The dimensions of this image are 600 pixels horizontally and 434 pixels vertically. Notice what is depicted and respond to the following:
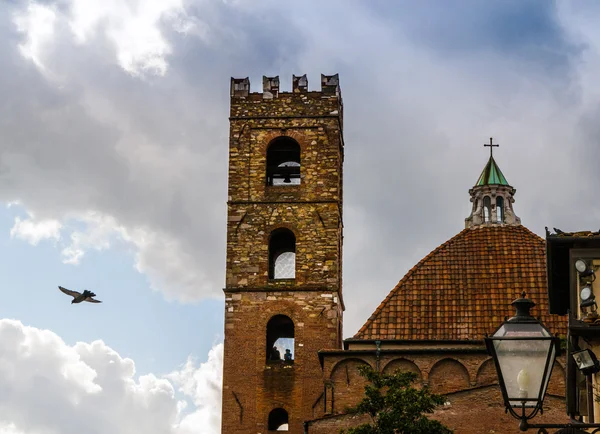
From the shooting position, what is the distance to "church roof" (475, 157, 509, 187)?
128 ft

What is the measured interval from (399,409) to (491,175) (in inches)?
658

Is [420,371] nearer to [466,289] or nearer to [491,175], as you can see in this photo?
[466,289]

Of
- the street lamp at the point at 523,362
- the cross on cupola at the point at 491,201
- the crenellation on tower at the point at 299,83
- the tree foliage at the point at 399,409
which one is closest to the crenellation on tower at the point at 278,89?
the crenellation on tower at the point at 299,83

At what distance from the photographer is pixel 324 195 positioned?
3712cm

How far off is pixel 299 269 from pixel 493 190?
7.04 m

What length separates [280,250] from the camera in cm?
3794

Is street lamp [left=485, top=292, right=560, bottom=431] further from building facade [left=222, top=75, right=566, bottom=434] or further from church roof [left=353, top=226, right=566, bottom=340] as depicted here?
church roof [left=353, top=226, right=566, bottom=340]

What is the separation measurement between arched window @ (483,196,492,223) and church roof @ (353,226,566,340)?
70cm

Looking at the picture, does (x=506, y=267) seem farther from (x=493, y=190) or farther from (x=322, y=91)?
(x=322, y=91)

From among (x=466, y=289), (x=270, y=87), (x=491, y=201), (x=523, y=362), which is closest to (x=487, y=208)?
(x=491, y=201)

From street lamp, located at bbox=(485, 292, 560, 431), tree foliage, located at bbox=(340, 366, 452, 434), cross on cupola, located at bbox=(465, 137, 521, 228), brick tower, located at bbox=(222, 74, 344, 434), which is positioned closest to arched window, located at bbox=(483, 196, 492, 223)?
cross on cupola, located at bbox=(465, 137, 521, 228)

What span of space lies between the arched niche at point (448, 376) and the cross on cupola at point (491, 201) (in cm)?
695

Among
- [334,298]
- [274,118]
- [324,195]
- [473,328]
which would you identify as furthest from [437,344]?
[274,118]

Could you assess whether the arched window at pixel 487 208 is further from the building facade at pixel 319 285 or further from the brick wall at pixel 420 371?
the brick wall at pixel 420 371
